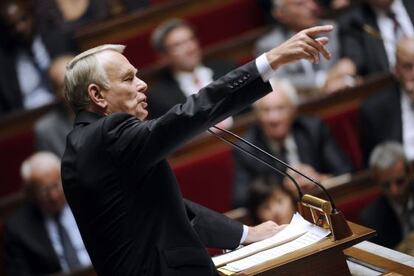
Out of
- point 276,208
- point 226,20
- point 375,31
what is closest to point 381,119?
point 375,31

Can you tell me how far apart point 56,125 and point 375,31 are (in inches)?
34.6

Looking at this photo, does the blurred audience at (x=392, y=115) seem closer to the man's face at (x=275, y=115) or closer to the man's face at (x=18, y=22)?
the man's face at (x=275, y=115)

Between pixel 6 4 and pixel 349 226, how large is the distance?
1741 millimetres

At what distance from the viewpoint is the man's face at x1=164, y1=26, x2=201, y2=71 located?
7.88 ft

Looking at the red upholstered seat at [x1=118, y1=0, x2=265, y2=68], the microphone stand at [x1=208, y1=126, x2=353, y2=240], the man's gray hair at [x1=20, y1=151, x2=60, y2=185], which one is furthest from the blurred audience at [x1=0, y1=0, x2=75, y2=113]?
the microphone stand at [x1=208, y1=126, x2=353, y2=240]

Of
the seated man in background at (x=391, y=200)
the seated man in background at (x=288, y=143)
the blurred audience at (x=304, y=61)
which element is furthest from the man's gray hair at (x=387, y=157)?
the blurred audience at (x=304, y=61)

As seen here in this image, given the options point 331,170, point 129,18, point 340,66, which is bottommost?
point 331,170

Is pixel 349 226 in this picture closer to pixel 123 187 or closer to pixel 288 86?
pixel 123 187

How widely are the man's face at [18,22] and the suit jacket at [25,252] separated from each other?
2.27 ft

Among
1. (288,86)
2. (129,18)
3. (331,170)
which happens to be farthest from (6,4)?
(331,170)

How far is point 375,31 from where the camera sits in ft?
8.24

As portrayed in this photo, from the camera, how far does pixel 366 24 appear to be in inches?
99.7

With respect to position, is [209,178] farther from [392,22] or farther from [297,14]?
Result: [392,22]

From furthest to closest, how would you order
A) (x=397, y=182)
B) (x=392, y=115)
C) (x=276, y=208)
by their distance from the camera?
1. (x=392, y=115)
2. (x=397, y=182)
3. (x=276, y=208)
